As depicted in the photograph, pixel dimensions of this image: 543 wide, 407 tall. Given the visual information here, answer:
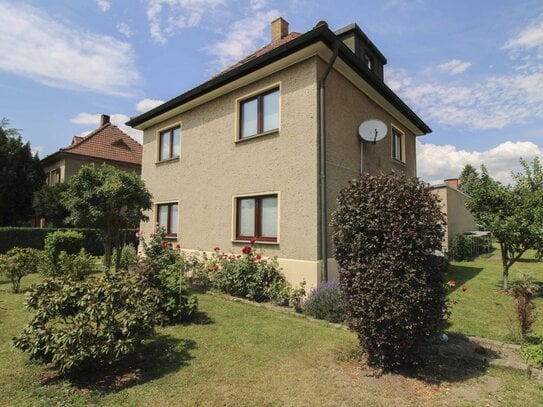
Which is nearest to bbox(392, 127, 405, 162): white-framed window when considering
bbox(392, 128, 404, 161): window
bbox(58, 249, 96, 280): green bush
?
bbox(392, 128, 404, 161): window

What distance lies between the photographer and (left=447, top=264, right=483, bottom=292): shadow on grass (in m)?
11.3

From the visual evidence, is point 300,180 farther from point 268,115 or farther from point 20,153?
point 20,153

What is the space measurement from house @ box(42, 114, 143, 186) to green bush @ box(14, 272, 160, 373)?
19553mm

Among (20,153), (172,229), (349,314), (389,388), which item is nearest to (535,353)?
(389,388)

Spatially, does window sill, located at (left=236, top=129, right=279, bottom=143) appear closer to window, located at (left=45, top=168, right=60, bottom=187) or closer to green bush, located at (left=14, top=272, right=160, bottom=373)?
green bush, located at (left=14, top=272, right=160, bottom=373)

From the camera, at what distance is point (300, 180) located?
8312 mm

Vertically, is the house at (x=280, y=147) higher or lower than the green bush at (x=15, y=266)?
higher

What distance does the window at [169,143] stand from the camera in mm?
12798

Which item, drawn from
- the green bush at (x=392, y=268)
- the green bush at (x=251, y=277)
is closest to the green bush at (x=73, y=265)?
the green bush at (x=251, y=277)

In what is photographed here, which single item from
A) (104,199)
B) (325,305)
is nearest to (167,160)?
(104,199)

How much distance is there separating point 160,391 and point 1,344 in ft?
10.0

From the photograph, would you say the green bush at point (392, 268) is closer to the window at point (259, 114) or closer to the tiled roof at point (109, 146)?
the window at point (259, 114)

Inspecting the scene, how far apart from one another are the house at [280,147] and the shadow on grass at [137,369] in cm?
388

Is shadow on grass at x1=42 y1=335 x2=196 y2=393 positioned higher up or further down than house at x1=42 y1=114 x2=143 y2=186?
further down
